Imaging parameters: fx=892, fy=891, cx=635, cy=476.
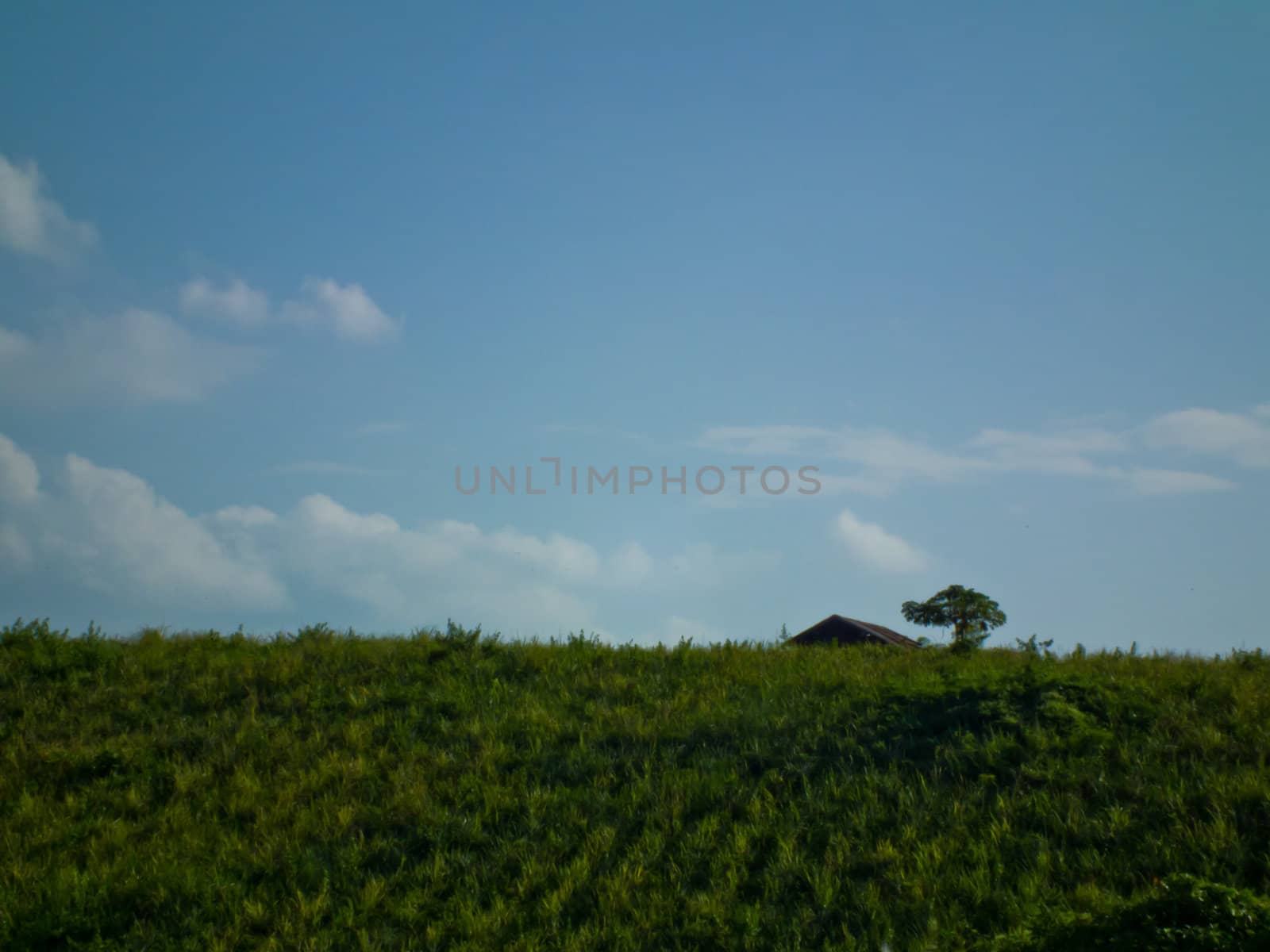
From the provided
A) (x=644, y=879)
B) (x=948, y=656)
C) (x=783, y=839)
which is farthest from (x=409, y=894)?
(x=948, y=656)

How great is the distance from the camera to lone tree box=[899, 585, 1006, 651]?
39.4 m

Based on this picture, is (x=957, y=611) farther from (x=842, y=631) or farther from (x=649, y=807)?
(x=649, y=807)

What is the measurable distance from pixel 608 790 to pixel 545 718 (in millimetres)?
2006

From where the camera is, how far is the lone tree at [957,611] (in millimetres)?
39406

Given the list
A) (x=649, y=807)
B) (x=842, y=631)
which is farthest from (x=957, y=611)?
(x=649, y=807)

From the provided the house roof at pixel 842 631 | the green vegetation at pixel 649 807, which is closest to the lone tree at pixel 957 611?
the house roof at pixel 842 631

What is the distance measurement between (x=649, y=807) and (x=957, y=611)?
1314 inches

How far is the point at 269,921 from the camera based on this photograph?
30.9 ft

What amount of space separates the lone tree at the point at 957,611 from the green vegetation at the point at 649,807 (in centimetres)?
2610

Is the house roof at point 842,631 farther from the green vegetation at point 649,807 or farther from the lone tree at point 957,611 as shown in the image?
the green vegetation at point 649,807

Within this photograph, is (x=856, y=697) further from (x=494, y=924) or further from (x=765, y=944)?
(x=494, y=924)

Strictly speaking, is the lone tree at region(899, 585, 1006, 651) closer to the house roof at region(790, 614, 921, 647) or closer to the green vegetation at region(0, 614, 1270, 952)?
the house roof at region(790, 614, 921, 647)

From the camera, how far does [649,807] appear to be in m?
10.8

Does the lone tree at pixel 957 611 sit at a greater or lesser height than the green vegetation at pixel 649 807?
greater
